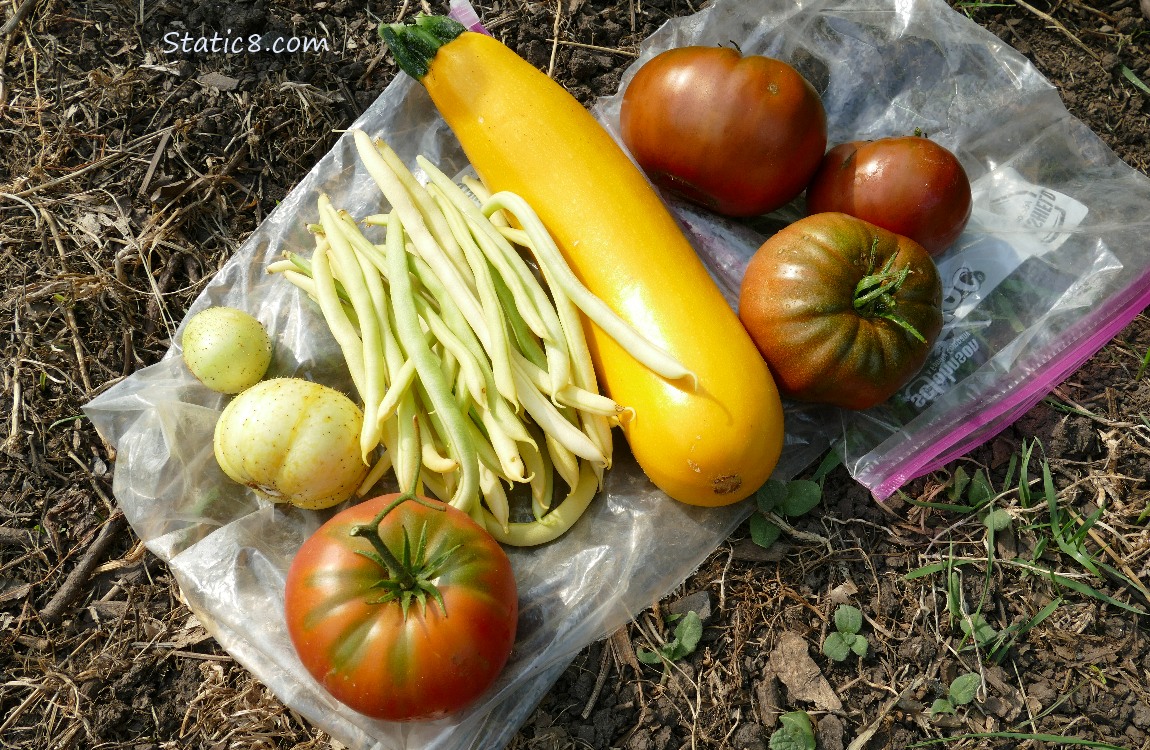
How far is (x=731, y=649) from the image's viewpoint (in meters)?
2.33

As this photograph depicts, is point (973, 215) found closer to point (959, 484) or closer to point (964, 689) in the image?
point (959, 484)

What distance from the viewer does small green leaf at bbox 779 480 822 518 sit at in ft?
7.94

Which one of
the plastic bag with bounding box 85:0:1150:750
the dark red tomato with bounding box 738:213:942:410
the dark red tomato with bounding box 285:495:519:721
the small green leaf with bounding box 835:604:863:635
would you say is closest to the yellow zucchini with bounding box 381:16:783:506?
the dark red tomato with bounding box 738:213:942:410

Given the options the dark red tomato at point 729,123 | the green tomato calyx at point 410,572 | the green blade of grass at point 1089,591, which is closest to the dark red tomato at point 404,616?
the green tomato calyx at point 410,572

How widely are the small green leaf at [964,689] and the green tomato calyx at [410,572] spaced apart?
1.32m

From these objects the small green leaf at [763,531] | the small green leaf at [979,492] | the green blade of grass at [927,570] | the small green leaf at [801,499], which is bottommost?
the green blade of grass at [927,570]

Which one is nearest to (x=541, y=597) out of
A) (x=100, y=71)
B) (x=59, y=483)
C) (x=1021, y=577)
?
(x=1021, y=577)

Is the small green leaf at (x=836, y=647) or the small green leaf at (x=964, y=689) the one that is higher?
the small green leaf at (x=836, y=647)

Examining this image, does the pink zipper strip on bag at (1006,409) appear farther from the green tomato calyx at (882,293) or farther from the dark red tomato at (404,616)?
the dark red tomato at (404,616)

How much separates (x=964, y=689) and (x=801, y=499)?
1.99ft

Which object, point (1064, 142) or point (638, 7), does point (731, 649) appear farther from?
point (638, 7)

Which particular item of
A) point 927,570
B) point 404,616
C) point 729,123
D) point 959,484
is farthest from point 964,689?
point 729,123

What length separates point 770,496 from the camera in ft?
7.88

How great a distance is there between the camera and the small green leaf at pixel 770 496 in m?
2.39
